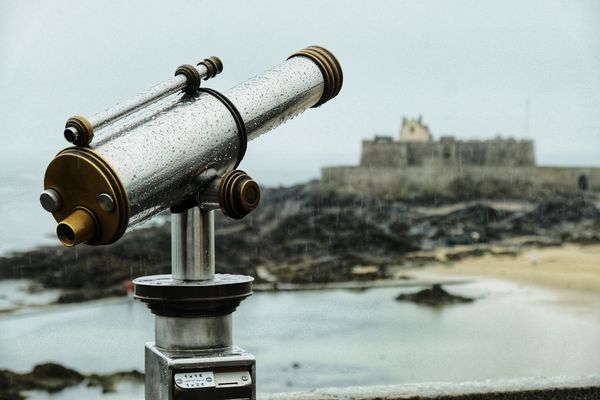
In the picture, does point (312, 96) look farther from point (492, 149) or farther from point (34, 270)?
point (492, 149)

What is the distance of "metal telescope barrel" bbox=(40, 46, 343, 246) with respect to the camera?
6.11 feet

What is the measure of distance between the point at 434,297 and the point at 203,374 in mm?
35450

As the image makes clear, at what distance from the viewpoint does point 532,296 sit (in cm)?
3647

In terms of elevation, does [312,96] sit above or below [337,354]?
above

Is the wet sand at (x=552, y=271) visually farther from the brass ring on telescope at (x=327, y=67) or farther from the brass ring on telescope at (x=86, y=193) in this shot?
the brass ring on telescope at (x=86, y=193)

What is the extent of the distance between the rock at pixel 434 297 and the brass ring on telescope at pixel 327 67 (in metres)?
33.3

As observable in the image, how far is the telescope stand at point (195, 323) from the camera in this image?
6.86 feet

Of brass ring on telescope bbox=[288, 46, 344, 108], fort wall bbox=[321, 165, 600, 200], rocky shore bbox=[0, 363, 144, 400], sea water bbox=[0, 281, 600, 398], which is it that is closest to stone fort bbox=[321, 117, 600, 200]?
fort wall bbox=[321, 165, 600, 200]

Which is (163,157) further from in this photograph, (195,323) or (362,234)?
(362,234)

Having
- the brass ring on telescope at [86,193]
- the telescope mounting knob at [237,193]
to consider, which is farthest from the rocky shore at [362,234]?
the brass ring on telescope at [86,193]

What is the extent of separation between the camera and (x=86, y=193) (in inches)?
73.9

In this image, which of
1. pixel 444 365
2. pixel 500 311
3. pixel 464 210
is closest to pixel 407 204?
pixel 464 210

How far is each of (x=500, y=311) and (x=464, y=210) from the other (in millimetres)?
11325

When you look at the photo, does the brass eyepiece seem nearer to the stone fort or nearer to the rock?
the rock
